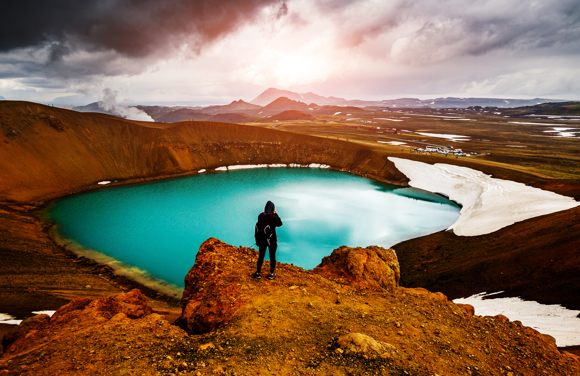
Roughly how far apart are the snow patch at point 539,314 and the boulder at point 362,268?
5.94 meters

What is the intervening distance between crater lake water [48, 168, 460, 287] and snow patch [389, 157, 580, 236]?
2.76 m

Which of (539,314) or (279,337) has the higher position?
(279,337)

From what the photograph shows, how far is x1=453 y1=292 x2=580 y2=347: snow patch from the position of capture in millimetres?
10401

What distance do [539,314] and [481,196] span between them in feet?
106

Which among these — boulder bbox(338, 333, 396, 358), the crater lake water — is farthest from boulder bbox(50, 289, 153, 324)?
the crater lake water

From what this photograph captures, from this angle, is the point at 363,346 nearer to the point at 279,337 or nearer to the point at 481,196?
the point at 279,337

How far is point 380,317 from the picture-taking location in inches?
282

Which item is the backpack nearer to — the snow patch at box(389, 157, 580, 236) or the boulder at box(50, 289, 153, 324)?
the boulder at box(50, 289, 153, 324)

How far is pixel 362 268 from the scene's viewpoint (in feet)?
35.7

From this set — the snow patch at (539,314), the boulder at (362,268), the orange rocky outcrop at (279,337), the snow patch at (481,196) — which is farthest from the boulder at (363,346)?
the snow patch at (481,196)

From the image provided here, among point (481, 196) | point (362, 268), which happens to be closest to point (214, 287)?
point (362, 268)

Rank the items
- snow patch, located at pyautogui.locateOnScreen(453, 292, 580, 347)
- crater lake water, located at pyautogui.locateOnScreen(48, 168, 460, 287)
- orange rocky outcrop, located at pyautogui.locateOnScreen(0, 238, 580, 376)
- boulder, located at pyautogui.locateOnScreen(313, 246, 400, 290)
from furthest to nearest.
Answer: crater lake water, located at pyautogui.locateOnScreen(48, 168, 460, 287), boulder, located at pyautogui.locateOnScreen(313, 246, 400, 290), snow patch, located at pyautogui.locateOnScreen(453, 292, 580, 347), orange rocky outcrop, located at pyautogui.locateOnScreen(0, 238, 580, 376)

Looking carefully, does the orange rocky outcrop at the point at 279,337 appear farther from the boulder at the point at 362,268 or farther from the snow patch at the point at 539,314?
the snow patch at the point at 539,314

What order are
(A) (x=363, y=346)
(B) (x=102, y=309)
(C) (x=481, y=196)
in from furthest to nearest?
(C) (x=481, y=196) < (B) (x=102, y=309) < (A) (x=363, y=346)
